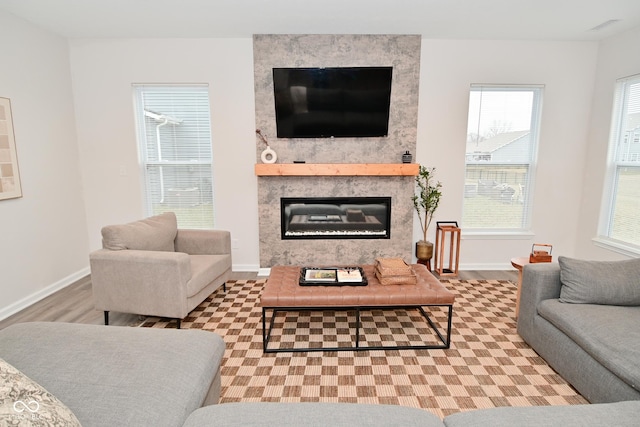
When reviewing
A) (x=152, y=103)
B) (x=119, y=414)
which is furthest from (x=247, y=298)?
(x=152, y=103)

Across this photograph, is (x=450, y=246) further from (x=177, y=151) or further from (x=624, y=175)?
(x=177, y=151)

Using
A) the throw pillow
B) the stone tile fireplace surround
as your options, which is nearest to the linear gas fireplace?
the stone tile fireplace surround

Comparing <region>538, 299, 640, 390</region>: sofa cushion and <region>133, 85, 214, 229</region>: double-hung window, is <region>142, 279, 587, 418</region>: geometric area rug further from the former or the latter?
<region>133, 85, 214, 229</region>: double-hung window

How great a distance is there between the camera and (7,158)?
2.99 metres

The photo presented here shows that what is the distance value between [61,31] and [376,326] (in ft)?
14.0

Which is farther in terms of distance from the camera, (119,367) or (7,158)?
(7,158)

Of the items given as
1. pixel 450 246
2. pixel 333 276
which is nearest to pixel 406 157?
pixel 450 246

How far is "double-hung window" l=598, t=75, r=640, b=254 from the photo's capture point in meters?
3.44

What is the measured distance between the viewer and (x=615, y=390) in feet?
5.48

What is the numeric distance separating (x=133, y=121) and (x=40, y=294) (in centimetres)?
202

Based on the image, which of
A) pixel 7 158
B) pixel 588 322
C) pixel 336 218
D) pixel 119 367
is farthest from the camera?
pixel 336 218

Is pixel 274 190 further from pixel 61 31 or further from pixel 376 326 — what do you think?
pixel 61 31

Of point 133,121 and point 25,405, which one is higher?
point 133,121

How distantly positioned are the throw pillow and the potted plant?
345 cm
